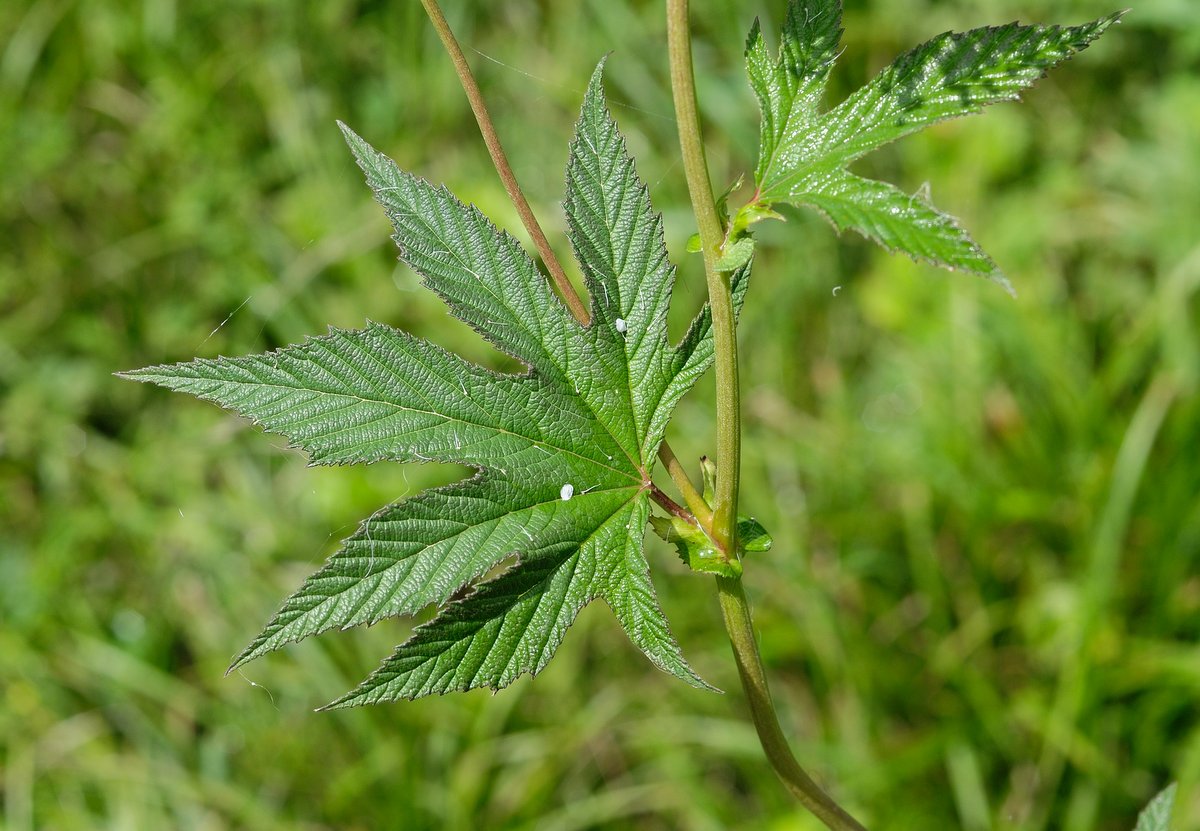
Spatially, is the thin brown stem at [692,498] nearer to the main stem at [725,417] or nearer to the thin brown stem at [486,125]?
the main stem at [725,417]

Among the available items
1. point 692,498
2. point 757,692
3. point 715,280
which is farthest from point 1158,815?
point 715,280

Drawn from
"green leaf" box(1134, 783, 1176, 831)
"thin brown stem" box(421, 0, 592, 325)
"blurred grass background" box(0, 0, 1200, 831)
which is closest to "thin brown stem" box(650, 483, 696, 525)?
"thin brown stem" box(421, 0, 592, 325)

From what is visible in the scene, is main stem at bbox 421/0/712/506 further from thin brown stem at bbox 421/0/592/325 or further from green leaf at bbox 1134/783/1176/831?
green leaf at bbox 1134/783/1176/831

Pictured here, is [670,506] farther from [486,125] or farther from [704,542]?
[486,125]

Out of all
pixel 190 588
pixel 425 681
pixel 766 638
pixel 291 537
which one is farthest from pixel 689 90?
pixel 190 588

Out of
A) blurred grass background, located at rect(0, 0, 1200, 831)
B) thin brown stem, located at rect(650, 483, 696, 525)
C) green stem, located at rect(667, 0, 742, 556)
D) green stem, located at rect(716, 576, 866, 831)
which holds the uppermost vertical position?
green stem, located at rect(667, 0, 742, 556)

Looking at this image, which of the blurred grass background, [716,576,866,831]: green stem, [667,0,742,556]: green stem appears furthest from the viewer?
the blurred grass background

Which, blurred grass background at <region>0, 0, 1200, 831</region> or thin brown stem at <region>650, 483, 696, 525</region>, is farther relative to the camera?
blurred grass background at <region>0, 0, 1200, 831</region>

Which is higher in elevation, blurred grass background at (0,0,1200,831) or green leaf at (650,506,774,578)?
green leaf at (650,506,774,578)

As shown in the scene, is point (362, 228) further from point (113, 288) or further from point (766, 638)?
point (766, 638)
